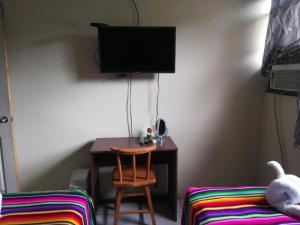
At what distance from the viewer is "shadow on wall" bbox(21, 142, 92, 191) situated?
2.52m

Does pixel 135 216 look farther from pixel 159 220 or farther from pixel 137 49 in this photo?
pixel 137 49

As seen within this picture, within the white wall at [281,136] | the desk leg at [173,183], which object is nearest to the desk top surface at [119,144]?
the desk leg at [173,183]

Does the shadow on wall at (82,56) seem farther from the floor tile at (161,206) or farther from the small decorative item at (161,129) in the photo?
the floor tile at (161,206)

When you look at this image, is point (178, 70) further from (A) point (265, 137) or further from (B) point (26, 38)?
(B) point (26, 38)

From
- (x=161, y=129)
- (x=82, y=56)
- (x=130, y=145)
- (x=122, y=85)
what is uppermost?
(x=82, y=56)

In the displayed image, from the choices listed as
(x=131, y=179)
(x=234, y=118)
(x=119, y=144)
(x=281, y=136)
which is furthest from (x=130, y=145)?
(x=281, y=136)

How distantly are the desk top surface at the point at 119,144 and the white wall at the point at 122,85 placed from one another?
0.41 feet

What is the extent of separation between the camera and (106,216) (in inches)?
92.3

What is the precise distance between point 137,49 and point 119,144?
977 mm

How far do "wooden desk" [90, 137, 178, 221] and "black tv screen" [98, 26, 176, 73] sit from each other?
0.73 meters

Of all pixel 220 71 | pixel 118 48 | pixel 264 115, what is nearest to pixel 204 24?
pixel 220 71

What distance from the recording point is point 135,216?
2.34 m

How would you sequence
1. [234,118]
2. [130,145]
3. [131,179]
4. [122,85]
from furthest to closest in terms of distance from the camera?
[234,118] < [122,85] < [130,145] < [131,179]

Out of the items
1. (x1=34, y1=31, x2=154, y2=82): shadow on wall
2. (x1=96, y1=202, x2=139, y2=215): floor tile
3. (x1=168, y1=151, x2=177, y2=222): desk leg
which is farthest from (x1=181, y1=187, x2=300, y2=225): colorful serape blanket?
(x1=34, y1=31, x2=154, y2=82): shadow on wall
